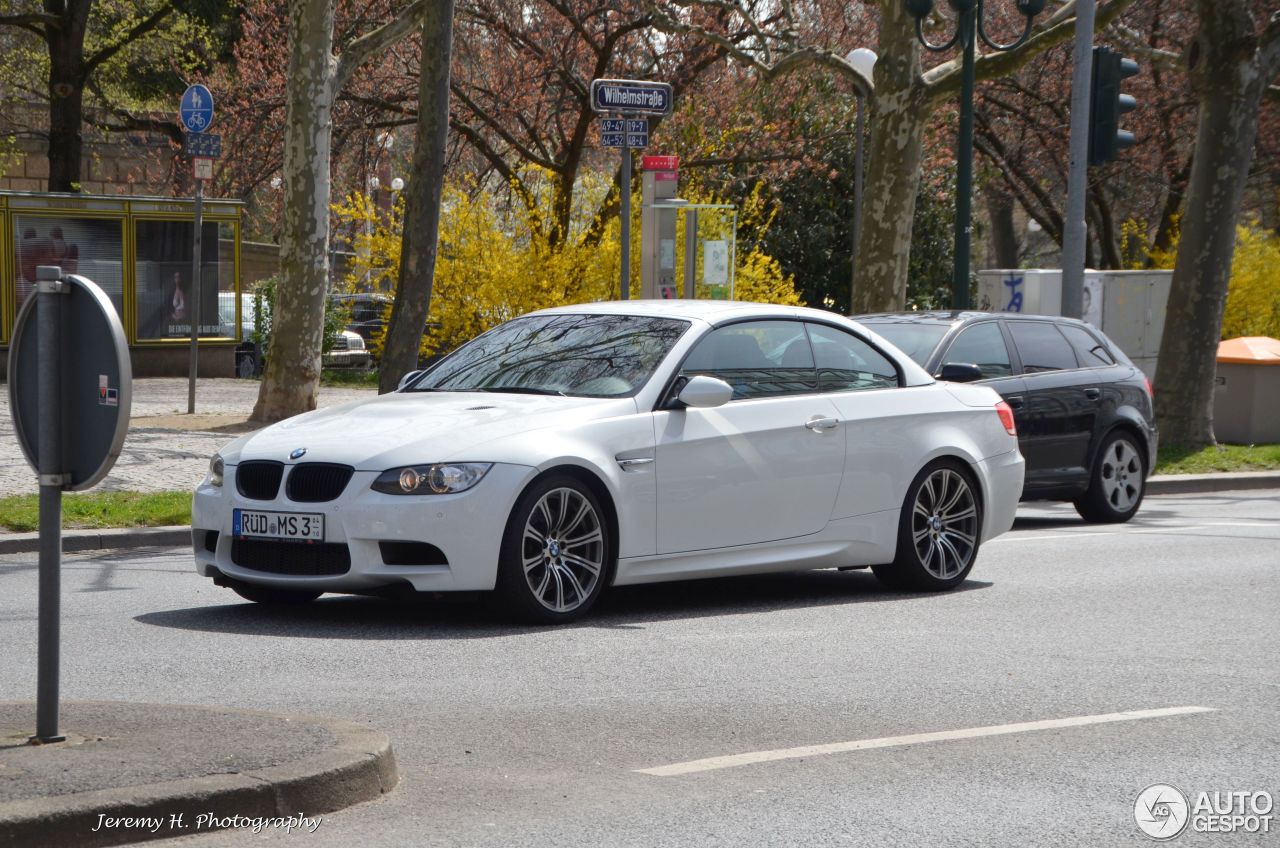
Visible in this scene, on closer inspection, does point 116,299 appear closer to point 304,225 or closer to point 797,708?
point 304,225

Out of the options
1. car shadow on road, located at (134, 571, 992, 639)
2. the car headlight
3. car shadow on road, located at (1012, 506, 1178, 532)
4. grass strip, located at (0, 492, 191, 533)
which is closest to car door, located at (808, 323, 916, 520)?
car shadow on road, located at (134, 571, 992, 639)

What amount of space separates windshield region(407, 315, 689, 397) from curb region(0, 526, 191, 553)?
131 inches

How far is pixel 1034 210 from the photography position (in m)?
37.5

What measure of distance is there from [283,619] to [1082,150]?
41.6 ft

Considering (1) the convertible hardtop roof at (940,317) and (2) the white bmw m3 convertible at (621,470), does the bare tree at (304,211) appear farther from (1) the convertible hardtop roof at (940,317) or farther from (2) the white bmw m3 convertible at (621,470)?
(2) the white bmw m3 convertible at (621,470)

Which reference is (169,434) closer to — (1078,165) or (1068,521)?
(1068,521)

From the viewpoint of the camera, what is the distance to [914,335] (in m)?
13.9

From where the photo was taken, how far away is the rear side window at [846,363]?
9.64m

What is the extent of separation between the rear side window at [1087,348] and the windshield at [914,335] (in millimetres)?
1370

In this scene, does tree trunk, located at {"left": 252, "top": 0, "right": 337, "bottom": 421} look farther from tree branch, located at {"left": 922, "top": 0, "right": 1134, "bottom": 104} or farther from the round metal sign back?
the round metal sign back

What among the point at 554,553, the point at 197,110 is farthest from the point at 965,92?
the point at 554,553

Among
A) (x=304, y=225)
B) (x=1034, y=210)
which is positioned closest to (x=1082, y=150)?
(x=304, y=225)

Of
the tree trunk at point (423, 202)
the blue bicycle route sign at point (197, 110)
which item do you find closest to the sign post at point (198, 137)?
the blue bicycle route sign at point (197, 110)

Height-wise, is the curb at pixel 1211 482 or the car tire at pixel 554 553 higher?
the car tire at pixel 554 553
